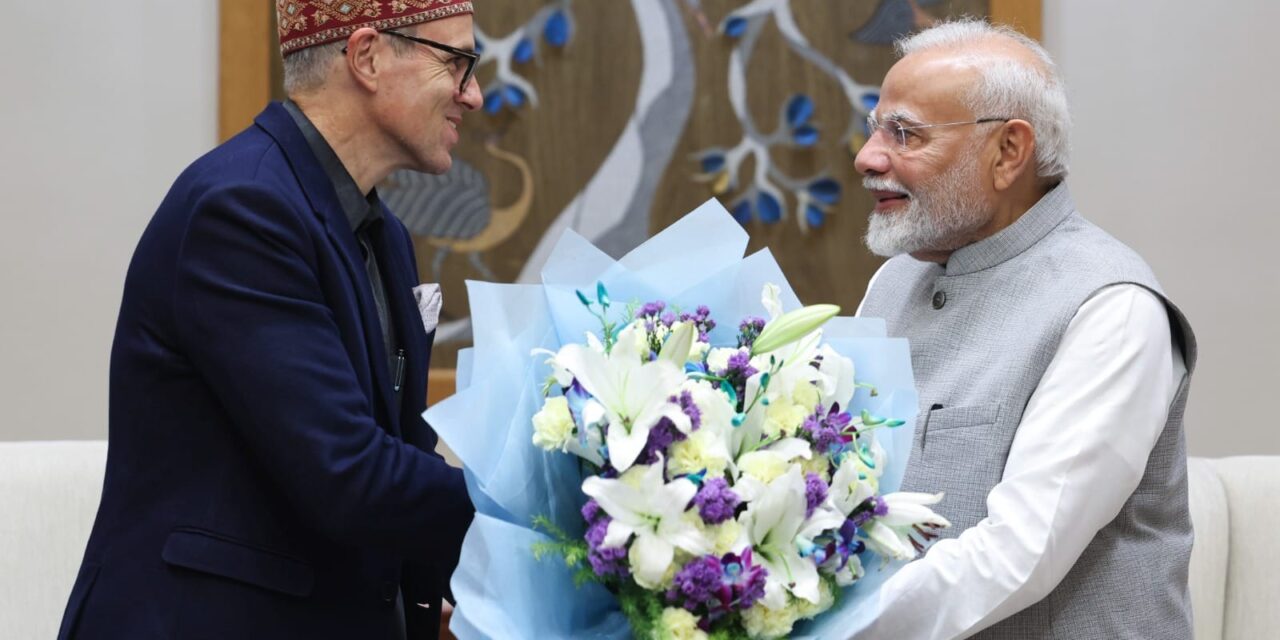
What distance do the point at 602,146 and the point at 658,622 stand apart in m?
2.24

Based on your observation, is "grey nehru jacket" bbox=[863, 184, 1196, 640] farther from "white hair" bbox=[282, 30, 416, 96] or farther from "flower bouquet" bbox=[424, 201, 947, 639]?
"white hair" bbox=[282, 30, 416, 96]

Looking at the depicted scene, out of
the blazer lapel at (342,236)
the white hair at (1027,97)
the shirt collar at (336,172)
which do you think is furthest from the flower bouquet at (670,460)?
the white hair at (1027,97)

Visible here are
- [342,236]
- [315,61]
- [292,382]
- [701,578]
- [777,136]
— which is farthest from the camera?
[777,136]

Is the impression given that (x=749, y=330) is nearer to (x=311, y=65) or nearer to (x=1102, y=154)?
(x=311, y=65)

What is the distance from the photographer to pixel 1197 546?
2689 millimetres

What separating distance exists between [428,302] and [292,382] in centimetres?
49

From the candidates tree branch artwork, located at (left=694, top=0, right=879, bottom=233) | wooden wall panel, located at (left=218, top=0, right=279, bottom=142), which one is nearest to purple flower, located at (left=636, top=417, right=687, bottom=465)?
tree branch artwork, located at (left=694, top=0, right=879, bottom=233)

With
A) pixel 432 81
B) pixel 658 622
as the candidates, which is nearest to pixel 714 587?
pixel 658 622

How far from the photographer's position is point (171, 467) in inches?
65.1

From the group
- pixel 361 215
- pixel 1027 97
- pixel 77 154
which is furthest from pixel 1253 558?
pixel 77 154

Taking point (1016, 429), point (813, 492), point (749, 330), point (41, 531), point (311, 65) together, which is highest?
point (311, 65)

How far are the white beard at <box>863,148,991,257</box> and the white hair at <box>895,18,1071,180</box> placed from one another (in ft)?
0.28

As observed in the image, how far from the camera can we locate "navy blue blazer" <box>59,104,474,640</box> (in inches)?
61.6

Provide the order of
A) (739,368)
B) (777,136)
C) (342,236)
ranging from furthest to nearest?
(777,136) < (342,236) < (739,368)
